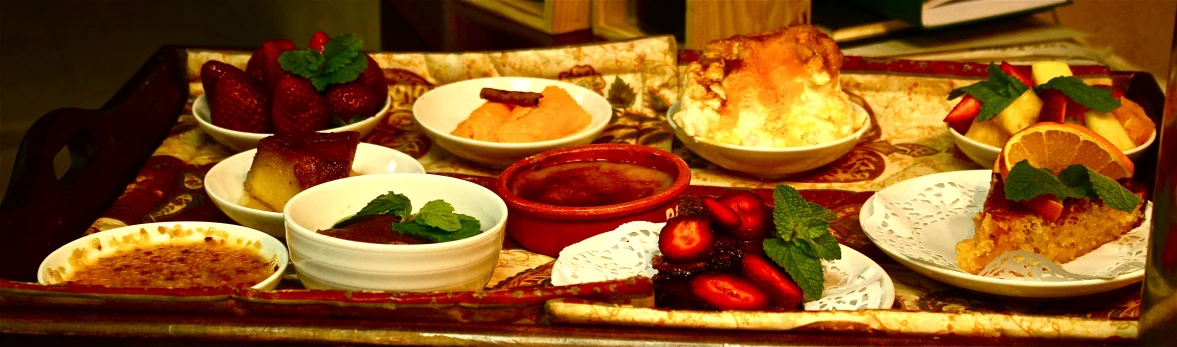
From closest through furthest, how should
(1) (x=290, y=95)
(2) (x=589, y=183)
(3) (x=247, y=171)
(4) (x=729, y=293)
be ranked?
1. (4) (x=729, y=293)
2. (2) (x=589, y=183)
3. (3) (x=247, y=171)
4. (1) (x=290, y=95)

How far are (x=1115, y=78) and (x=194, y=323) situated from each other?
230 centimetres

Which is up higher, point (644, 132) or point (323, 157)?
point (323, 157)

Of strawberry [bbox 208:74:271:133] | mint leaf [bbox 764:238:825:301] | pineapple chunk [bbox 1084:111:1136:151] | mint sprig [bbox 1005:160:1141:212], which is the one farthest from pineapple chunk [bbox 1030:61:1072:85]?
strawberry [bbox 208:74:271:133]

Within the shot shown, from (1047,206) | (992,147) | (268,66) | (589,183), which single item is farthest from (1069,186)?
(268,66)

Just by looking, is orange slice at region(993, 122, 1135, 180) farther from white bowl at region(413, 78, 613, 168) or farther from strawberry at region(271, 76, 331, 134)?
strawberry at region(271, 76, 331, 134)

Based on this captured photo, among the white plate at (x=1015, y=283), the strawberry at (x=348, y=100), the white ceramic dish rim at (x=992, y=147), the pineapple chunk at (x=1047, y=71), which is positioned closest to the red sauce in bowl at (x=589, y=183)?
the white plate at (x=1015, y=283)

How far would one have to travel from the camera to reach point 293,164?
6.55ft

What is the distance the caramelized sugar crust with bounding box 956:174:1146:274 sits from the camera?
183cm

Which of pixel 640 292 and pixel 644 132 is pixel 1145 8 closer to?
pixel 644 132

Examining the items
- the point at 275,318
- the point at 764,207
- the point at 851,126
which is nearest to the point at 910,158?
the point at 851,126

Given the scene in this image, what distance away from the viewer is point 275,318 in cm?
151

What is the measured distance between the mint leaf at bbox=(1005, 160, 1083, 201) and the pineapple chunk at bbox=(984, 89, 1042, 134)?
484 millimetres

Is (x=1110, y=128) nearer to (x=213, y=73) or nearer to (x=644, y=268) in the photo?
(x=644, y=268)

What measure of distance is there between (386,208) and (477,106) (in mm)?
961
